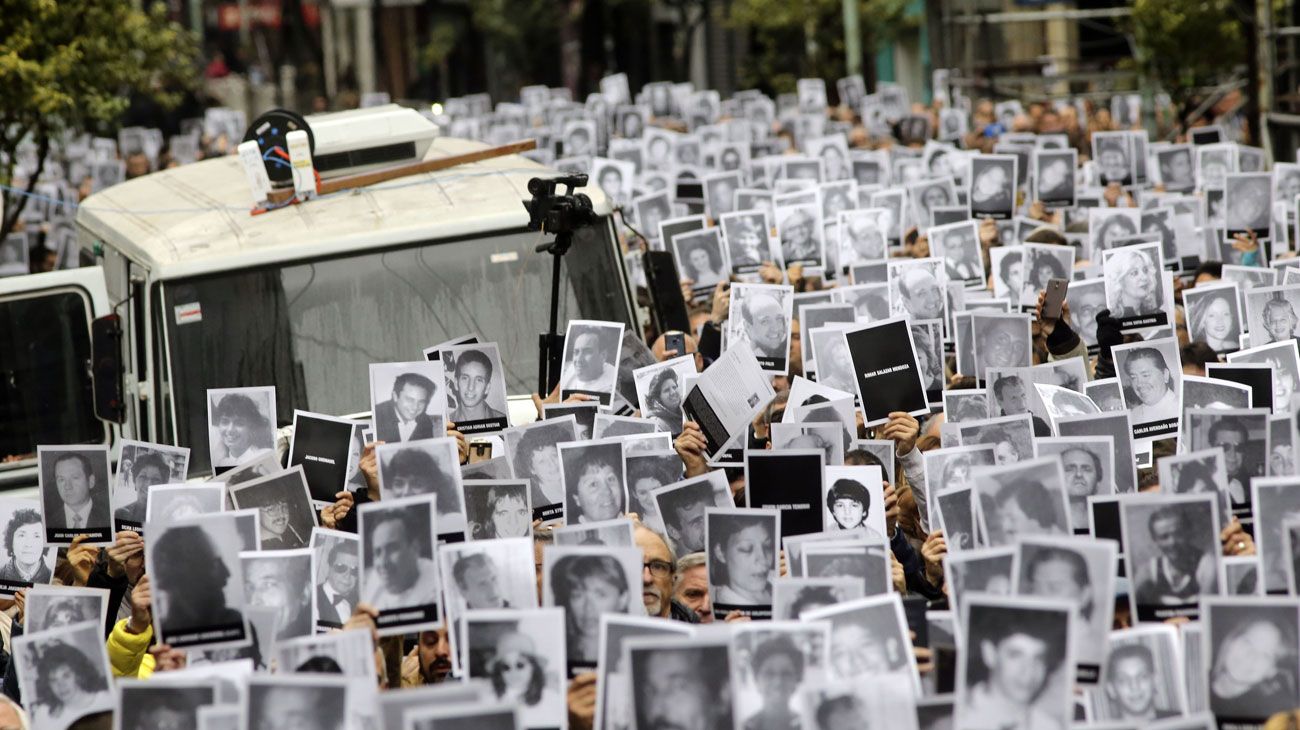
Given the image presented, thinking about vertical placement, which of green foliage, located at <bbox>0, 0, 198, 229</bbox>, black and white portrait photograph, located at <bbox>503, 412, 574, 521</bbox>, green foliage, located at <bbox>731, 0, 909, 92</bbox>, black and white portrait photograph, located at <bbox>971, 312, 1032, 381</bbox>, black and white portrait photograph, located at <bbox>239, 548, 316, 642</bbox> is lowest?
black and white portrait photograph, located at <bbox>239, 548, 316, 642</bbox>

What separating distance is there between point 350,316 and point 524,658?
374 cm

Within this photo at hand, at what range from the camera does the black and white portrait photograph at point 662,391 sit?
7.64 meters

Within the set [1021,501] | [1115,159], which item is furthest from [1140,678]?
[1115,159]

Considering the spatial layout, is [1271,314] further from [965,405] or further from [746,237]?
[746,237]

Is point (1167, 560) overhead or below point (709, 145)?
below

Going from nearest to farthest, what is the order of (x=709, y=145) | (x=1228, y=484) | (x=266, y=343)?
(x=1228, y=484) < (x=266, y=343) < (x=709, y=145)

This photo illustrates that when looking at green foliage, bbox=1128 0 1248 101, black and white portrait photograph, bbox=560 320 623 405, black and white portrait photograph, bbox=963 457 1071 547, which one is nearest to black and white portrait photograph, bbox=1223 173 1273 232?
black and white portrait photograph, bbox=560 320 623 405

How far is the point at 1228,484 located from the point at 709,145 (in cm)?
1107

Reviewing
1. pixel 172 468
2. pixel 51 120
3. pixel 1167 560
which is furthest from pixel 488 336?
pixel 51 120

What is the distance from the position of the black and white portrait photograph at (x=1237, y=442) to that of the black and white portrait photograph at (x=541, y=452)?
2159mm

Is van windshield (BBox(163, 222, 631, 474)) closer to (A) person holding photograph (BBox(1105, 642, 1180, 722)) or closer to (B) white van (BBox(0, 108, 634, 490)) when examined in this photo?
(B) white van (BBox(0, 108, 634, 490))

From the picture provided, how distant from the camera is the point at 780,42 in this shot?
35906 millimetres

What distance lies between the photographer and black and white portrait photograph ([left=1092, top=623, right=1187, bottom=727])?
435cm

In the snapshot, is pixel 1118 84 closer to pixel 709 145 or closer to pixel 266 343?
pixel 709 145
